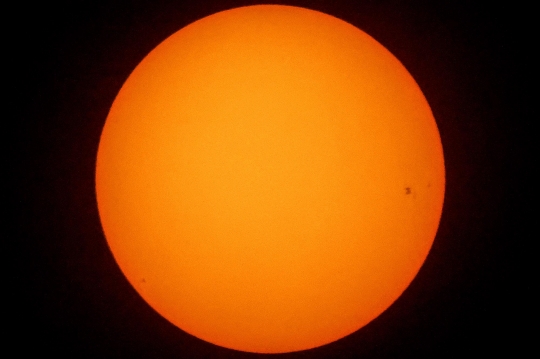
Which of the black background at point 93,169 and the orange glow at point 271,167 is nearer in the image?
the orange glow at point 271,167

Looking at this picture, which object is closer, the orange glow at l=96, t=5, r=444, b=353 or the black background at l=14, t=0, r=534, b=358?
the orange glow at l=96, t=5, r=444, b=353

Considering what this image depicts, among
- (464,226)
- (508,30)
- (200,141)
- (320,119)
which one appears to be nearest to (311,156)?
(320,119)

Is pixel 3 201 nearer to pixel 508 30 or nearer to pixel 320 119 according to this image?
pixel 320 119

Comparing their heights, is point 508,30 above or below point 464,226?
above

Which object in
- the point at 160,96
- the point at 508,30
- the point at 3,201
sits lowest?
the point at 160,96

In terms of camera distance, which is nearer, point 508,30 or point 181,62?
point 181,62
